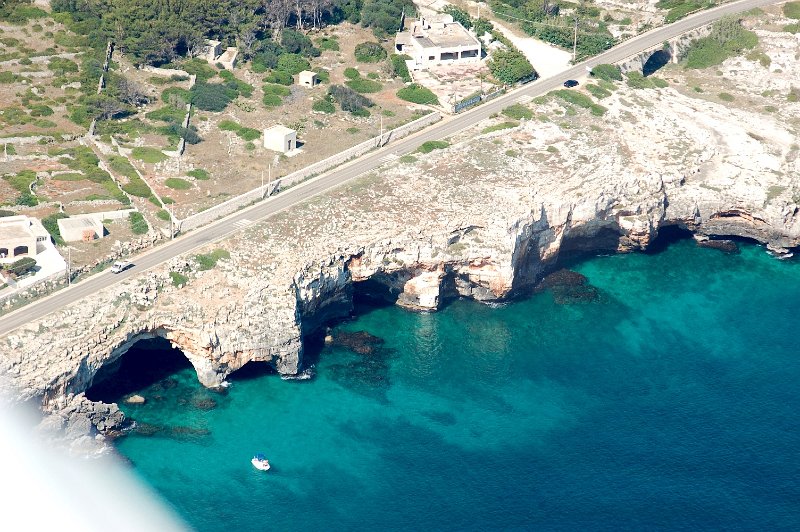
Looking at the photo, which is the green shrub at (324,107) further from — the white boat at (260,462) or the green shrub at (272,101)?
the white boat at (260,462)

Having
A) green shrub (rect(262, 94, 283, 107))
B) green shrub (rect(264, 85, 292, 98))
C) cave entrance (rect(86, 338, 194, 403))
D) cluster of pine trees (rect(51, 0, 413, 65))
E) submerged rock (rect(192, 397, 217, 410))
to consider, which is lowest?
submerged rock (rect(192, 397, 217, 410))

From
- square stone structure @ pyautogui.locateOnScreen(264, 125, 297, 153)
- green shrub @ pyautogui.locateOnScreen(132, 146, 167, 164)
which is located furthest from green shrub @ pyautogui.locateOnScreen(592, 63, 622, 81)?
green shrub @ pyautogui.locateOnScreen(132, 146, 167, 164)

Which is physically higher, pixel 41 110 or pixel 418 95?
pixel 41 110

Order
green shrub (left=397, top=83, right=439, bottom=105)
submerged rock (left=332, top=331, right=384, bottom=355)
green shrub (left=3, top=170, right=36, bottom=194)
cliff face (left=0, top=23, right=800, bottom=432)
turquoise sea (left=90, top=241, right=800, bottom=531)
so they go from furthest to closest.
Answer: green shrub (left=397, top=83, right=439, bottom=105), green shrub (left=3, top=170, right=36, bottom=194), submerged rock (left=332, top=331, right=384, bottom=355), cliff face (left=0, top=23, right=800, bottom=432), turquoise sea (left=90, top=241, right=800, bottom=531)

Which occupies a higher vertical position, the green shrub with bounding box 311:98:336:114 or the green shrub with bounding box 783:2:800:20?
the green shrub with bounding box 783:2:800:20

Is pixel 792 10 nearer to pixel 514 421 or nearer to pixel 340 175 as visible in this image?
pixel 340 175

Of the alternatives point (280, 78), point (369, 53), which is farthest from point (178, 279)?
point (369, 53)

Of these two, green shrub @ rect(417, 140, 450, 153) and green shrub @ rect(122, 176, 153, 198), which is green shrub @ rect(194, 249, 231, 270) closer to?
green shrub @ rect(122, 176, 153, 198)
